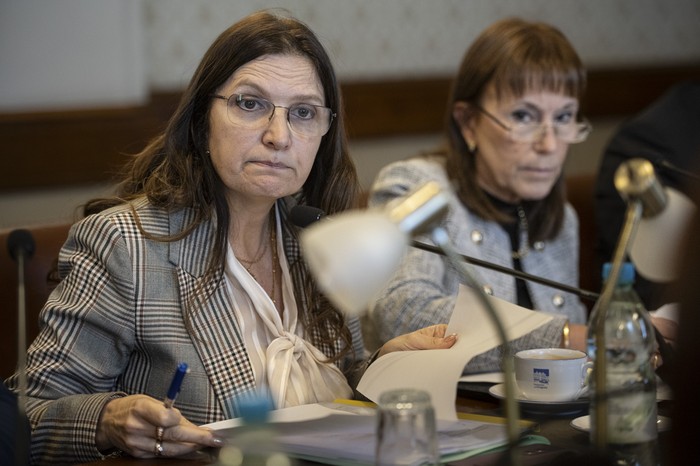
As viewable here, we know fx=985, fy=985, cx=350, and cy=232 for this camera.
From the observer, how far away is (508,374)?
44.3 inches

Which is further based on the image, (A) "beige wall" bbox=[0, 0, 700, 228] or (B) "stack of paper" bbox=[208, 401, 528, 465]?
(A) "beige wall" bbox=[0, 0, 700, 228]

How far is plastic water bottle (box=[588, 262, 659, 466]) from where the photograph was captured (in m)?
1.38

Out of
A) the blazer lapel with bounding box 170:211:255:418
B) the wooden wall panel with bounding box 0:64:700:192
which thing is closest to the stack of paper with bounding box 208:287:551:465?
the blazer lapel with bounding box 170:211:255:418

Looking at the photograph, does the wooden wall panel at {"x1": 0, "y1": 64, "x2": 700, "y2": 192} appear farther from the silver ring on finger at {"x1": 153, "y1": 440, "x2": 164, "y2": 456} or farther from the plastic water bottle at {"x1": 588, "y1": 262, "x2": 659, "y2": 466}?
the plastic water bottle at {"x1": 588, "y1": 262, "x2": 659, "y2": 466}

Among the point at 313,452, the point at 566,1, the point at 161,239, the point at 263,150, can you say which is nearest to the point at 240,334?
the point at 161,239

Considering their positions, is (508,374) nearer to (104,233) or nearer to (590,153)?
(104,233)

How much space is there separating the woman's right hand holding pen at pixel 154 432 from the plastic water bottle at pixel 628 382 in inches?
23.1

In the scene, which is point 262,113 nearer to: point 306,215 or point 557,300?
point 306,215

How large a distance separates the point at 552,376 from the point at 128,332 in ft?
2.50

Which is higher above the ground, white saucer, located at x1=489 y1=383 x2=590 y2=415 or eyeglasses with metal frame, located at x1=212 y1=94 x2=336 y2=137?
eyeglasses with metal frame, located at x1=212 y1=94 x2=336 y2=137

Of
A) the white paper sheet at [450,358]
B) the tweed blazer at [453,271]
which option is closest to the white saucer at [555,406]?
the white paper sheet at [450,358]

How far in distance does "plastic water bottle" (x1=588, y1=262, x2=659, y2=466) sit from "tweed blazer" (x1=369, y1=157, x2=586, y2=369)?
0.64 metres

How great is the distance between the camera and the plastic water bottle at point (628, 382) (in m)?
1.38

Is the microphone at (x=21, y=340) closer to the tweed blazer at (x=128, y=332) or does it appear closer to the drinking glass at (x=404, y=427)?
the tweed blazer at (x=128, y=332)
